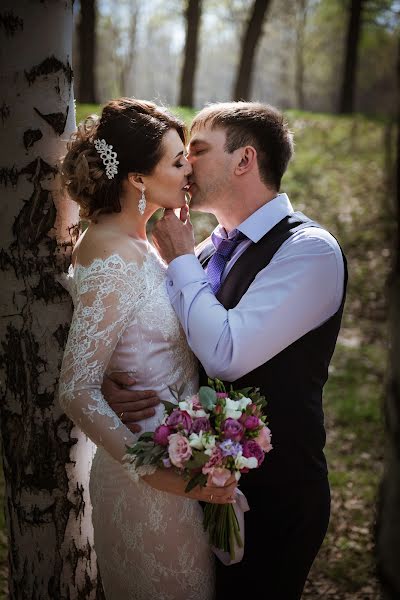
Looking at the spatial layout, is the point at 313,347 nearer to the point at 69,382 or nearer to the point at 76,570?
the point at 69,382

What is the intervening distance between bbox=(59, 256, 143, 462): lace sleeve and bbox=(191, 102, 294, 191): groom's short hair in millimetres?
1107

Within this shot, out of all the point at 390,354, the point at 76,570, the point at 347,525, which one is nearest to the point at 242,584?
the point at 76,570

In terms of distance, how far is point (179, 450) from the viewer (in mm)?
2045

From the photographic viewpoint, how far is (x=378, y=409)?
7.08 metres

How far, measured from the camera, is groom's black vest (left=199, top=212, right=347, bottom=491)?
8.57 feet

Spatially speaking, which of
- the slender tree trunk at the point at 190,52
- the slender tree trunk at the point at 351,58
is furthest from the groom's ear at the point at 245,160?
the slender tree trunk at the point at 351,58

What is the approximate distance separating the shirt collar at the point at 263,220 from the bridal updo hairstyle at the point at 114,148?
0.54 m

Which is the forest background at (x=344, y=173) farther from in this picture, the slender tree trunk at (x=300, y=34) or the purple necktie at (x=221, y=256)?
the purple necktie at (x=221, y=256)

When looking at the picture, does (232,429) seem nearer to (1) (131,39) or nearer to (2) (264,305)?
(2) (264,305)

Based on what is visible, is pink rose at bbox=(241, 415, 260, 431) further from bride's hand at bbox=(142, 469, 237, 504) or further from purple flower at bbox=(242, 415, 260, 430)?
bride's hand at bbox=(142, 469, 237, 504)

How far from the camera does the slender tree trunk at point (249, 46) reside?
1373 centimetres

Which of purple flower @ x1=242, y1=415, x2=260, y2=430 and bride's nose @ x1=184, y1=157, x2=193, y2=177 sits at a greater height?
bride's nose @ x1=184, y1=157, x2=193, y2=177

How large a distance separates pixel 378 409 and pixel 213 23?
20.8m

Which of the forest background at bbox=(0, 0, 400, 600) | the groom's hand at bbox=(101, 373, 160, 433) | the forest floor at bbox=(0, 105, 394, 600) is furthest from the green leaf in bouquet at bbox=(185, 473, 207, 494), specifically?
the forest floor at bbox=(0, 105, 394, 600)
